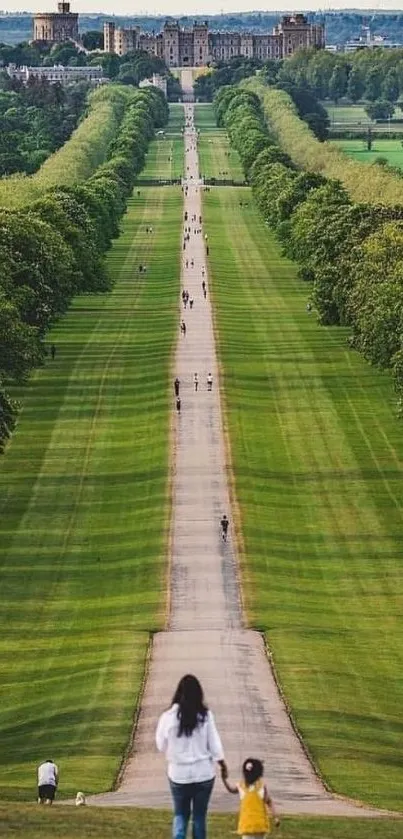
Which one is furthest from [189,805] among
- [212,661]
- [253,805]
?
[212,661]

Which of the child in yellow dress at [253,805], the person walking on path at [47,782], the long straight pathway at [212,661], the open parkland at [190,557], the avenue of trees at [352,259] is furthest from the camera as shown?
the avenue of trees at [352,259]

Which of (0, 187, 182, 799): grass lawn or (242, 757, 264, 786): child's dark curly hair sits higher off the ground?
(242, 757, 264, 786): child's dark curly hair

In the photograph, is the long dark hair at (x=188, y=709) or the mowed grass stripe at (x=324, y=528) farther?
the mowed grass stripe at (x=324, y=528)

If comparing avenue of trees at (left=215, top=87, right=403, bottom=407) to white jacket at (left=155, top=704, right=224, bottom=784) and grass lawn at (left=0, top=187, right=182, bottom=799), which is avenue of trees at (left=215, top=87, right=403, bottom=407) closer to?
grass lawn at (left=0, top=187, right=182, bottom=799)

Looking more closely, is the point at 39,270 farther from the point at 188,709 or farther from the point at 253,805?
the point at 253,805

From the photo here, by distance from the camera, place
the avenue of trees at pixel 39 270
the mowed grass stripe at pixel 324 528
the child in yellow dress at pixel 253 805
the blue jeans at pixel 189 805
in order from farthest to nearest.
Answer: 1. the avenue of trees at pixel 39 270
2. the mowed grass stripe at pixel 324 528
3. the blue jeans at pixel 189 805
4. the child in yellow dress at pixel 253 805

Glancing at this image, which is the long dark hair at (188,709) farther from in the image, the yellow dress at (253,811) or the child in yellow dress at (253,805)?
the yellow dress at (253,811)

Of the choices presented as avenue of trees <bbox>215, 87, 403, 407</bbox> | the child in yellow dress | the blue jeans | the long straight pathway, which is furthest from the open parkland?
the child in yellow dress

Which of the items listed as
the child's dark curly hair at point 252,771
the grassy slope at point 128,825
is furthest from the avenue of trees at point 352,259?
the child's dark curly hair at point 252,771
